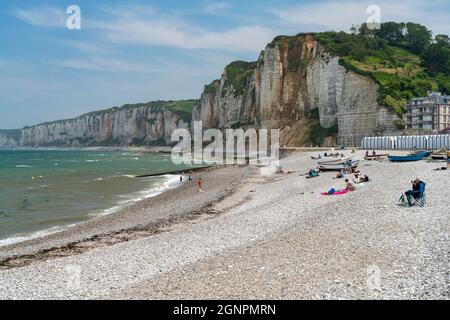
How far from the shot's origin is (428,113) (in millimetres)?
72562

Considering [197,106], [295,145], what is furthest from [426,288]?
[197,106]

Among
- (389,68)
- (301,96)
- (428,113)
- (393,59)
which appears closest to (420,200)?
(428,113)

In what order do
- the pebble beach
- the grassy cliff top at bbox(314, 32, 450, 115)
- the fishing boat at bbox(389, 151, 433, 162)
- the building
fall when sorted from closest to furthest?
the pebble beach → the fishing boat at bbox(389, 151, 433, 162) → the building → the grassy cliff top at bbox(314, 32, 450, 115)

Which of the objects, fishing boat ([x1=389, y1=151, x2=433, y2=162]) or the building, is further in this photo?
the building

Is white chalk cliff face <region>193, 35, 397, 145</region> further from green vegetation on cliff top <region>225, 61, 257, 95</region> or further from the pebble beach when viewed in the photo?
the pebble beach

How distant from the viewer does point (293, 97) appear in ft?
336

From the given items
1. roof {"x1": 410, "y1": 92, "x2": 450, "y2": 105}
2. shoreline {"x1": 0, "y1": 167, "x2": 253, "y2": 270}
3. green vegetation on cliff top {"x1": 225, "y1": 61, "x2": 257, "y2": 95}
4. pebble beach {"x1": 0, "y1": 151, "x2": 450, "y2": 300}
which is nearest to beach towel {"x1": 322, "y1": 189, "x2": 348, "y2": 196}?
pebble beach {"x1": 0, "y1": 151, "x2": 450, "y2": 300}

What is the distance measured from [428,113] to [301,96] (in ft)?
109

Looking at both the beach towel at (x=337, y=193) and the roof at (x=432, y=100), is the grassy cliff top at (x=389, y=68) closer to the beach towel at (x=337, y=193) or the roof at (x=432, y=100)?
the roof at (x=432, y=100)

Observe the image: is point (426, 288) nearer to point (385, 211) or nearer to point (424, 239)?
point (424, 239)

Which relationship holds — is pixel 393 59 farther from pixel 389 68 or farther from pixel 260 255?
pixel 260 255

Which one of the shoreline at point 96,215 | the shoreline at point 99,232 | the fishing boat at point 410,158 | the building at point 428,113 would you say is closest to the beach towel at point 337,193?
the shoreline at point 99,232

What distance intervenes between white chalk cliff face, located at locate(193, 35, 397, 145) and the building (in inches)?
122

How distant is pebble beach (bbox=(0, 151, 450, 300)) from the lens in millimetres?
9859
